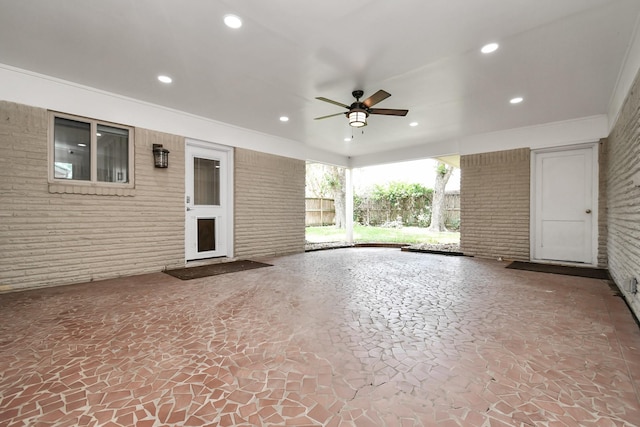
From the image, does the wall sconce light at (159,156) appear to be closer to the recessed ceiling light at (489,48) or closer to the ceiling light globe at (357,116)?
the ceiling light globe at (357,116)

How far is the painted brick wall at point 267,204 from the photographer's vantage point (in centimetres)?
567

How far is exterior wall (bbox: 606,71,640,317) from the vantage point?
105 inches

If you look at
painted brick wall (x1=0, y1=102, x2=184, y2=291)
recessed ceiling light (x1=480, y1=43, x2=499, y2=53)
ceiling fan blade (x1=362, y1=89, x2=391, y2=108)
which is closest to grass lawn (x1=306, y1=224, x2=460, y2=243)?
painted brick wall (x1=0, y1=102, x2=184, y2=291)

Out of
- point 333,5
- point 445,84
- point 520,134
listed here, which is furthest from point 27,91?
point 520,134

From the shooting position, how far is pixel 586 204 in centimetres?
498

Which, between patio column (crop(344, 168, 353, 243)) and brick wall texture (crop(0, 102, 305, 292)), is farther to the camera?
patio column (crop(344, 168, 353, 243))

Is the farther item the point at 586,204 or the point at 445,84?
the point at 586,204

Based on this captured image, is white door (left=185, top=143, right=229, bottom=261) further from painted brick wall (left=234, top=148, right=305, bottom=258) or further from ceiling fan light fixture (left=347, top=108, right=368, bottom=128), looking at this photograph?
ceiling fan light fixture (left=347, top=108, right=368, bottom=128)

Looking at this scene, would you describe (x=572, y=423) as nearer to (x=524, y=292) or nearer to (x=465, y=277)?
(x=524, y=292)

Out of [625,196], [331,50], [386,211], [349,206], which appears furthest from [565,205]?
[386,211]

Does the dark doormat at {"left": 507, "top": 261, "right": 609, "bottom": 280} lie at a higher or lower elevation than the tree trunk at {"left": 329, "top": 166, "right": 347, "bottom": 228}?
lower

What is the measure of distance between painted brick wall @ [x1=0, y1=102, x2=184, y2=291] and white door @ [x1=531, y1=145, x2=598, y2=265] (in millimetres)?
6602

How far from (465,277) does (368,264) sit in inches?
64.7

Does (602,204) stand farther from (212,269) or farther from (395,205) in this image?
(395,205)
